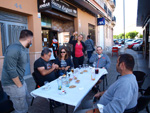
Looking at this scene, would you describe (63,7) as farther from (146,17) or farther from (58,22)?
(146,17)

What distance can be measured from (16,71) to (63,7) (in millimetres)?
6252

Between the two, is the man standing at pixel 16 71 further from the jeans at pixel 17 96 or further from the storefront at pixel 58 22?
the storefront at pixel 58 22

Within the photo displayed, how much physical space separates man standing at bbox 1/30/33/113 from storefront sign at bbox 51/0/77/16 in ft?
15.8

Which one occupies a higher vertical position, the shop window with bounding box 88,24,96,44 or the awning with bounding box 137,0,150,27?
the awning with bounding box 137,0,150,27

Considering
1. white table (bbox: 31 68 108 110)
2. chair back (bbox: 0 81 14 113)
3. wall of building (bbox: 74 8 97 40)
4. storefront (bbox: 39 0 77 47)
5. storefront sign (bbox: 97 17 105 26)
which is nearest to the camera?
white table (bbox: 31 68 108 110)

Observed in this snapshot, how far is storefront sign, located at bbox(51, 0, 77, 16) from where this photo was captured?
6.59 metres

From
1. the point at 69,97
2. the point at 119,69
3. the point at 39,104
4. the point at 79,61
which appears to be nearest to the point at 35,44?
the point at 79,61

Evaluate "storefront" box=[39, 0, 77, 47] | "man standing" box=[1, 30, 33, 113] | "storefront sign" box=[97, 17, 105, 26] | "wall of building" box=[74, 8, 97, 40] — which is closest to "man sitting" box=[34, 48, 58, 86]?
"man standing" box=[1, 30, 33, 113]

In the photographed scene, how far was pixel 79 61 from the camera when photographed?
18.1ft

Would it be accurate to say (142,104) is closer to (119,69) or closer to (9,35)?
(119,69)

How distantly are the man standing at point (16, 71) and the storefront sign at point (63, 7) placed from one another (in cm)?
480

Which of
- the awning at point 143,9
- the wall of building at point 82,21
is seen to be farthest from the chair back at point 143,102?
the wall of building at point 82,21

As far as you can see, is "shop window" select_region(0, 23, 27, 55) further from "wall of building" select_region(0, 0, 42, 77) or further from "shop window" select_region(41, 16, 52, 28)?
"shop window" select_region(41, 16, 52, 28)

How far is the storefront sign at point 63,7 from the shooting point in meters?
6.59
